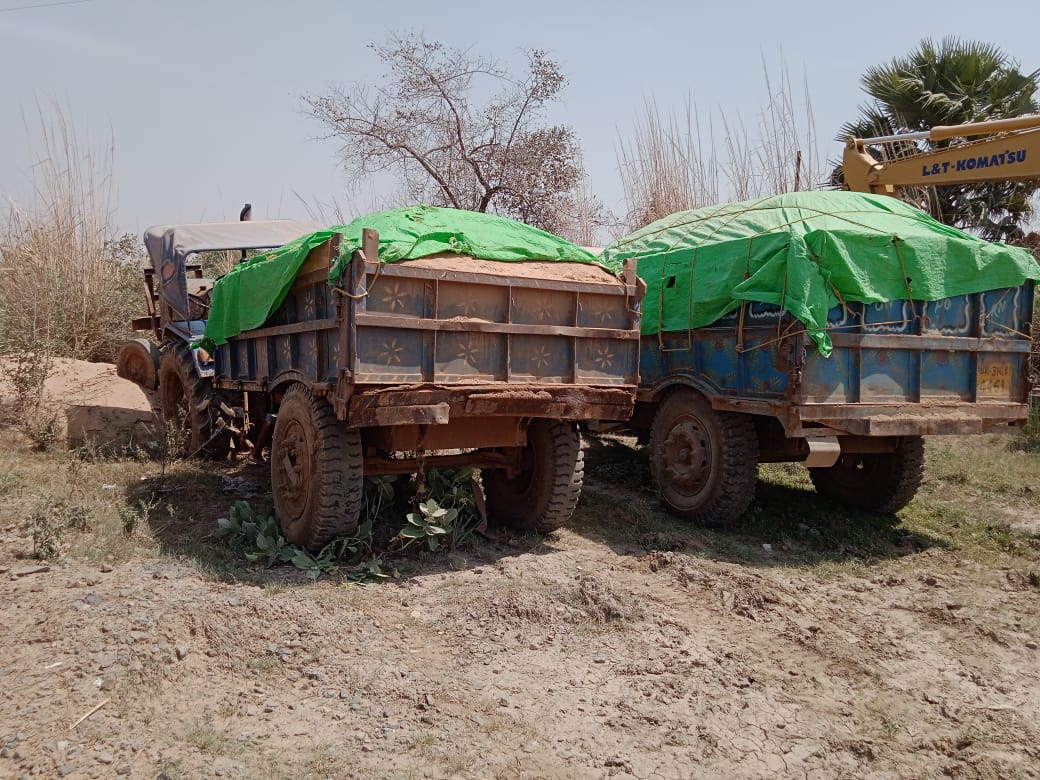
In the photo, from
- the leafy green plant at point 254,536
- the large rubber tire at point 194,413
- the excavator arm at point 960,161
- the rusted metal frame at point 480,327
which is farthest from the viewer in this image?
the excavator arm at point 960,161

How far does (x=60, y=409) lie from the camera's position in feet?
28.3

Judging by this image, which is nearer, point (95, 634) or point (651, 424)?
point (95, 634)

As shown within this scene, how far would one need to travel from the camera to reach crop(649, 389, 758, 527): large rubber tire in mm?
6461

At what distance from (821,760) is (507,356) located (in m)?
2.79

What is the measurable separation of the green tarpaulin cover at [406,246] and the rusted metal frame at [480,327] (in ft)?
1.10

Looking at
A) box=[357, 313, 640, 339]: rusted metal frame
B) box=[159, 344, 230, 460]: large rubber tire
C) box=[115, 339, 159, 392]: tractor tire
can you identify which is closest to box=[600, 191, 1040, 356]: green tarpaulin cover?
box=[357, 313, 640, 339]: rusted metal frame

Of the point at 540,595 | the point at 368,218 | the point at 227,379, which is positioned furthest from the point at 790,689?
the point at 227,379

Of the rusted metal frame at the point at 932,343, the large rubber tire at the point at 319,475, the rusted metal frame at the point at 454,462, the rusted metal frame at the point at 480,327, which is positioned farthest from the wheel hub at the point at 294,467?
the rusted metal frame at the point at 932,343

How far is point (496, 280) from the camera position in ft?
16.5

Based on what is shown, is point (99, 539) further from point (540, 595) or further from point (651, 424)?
point (651, 424)

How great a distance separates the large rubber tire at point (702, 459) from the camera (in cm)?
646

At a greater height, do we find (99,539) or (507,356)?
(507,356)

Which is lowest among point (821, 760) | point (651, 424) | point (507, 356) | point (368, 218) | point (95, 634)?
point (821, 760)

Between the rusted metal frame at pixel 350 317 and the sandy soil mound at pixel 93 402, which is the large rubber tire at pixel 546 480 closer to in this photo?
the rusted metal frame at pixel 350 317
